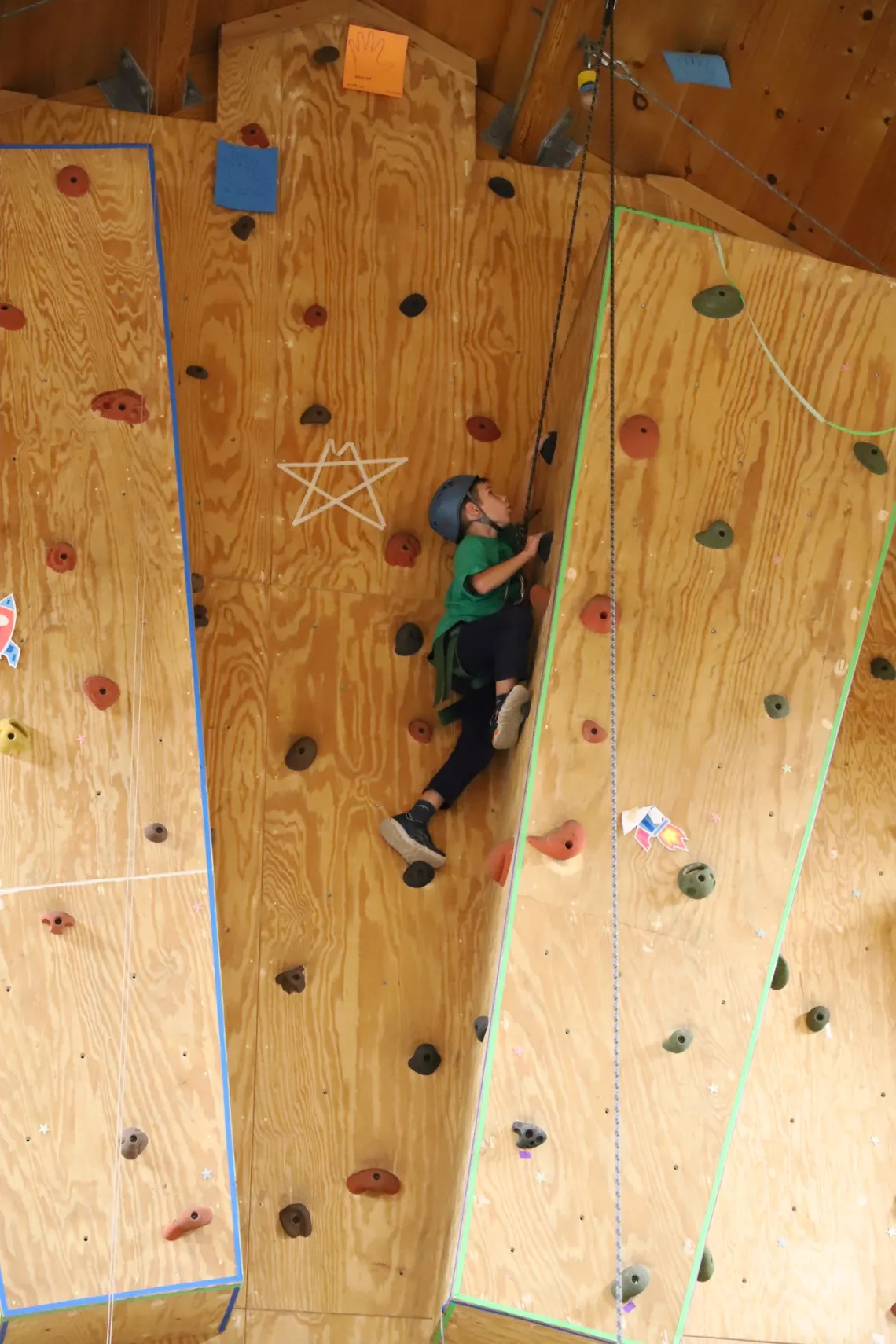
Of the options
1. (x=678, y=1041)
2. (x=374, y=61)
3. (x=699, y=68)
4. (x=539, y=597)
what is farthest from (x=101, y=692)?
(x=699, y=68)

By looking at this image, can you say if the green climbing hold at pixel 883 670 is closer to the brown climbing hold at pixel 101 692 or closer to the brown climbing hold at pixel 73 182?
the brown climbing hold at pixel 101 692

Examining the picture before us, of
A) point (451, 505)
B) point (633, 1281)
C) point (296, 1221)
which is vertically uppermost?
point (451, 505)

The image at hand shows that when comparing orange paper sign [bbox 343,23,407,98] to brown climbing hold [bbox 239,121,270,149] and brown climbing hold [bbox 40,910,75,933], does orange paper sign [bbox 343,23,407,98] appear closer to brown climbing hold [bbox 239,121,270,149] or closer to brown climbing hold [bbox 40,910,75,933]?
brown climbing hold [bbox 239,121,270,149]

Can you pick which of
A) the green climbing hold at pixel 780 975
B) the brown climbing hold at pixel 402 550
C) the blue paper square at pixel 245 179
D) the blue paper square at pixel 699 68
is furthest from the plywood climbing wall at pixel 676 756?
the blue paper square at pixel 245 179

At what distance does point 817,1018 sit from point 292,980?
1405mm

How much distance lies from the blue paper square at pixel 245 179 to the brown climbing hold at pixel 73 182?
1.52ft

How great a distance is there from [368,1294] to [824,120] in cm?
350

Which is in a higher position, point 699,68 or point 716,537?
point 699,68

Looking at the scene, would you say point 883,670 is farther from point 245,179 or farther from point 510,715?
point 245,179

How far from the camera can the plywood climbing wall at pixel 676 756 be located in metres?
3.21

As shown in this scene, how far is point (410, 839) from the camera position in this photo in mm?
3725

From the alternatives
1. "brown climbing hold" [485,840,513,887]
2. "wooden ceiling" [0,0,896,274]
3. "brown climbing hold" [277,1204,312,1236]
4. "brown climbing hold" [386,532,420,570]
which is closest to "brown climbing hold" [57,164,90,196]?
"wooden ceiling" [0,0,896,274]

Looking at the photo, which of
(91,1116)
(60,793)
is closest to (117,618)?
(60,793)

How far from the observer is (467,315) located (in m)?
4.21
